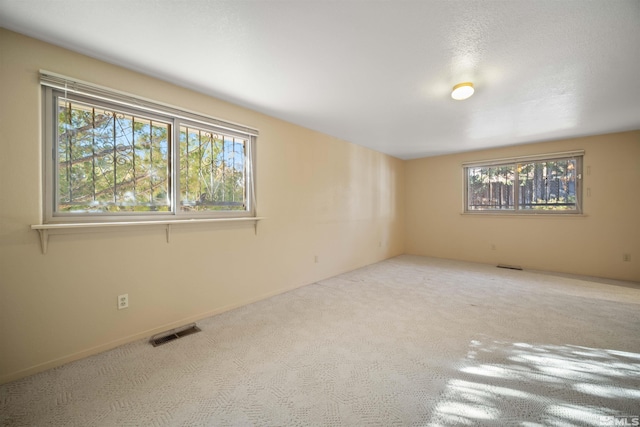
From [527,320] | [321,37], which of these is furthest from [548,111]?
[321,37]

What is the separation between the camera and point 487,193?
500 centimetres

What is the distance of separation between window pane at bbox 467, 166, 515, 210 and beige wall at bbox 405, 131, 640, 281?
0.23 m

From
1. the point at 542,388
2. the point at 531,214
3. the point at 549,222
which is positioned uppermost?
the point at 531,214

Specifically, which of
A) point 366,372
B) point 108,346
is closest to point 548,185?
point 366,372

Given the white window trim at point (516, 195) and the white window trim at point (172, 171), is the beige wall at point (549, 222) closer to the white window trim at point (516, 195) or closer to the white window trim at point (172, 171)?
the white window trim at point (516, 195)

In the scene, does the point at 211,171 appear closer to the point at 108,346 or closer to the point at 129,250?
the point at 129,250

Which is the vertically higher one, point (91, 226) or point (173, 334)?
point (91, 226)

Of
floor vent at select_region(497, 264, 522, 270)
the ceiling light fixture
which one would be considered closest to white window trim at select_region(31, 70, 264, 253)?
the ceiling light fixture

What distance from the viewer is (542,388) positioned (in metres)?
1.53

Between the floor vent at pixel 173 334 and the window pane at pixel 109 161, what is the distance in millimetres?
1090

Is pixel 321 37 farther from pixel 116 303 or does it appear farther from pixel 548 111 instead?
pixel 548 111

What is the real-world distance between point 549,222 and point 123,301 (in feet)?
19.7

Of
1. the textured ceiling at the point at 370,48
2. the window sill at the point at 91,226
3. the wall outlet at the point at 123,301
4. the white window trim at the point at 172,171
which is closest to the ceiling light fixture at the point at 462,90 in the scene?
the textured ceiling at the point at 370,48

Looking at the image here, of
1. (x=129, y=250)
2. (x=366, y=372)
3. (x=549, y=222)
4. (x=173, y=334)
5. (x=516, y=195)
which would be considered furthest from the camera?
(x=516, y=195)
